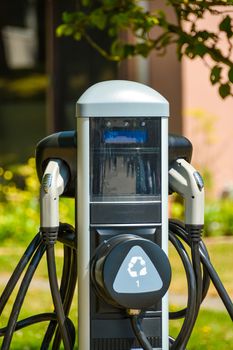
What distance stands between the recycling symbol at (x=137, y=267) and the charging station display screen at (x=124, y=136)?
1.59 ft

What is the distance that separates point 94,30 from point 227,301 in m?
7.90

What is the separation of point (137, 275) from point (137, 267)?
0.03 meters

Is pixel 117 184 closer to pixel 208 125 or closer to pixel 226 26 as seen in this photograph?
pixel 226 26

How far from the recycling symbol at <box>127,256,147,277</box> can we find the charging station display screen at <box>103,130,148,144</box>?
1.59 feet

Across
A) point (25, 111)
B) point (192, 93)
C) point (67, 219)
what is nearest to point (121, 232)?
point (67, 219)

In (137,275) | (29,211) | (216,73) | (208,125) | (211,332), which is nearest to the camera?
(137,275)

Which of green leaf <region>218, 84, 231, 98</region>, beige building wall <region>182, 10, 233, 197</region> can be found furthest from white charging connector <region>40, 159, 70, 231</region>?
beige building wall <region>182, 10, 233, 197</region>

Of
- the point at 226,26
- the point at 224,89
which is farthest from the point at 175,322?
the point at 226,26

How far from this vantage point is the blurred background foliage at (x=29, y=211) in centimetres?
945

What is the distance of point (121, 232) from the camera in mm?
3648

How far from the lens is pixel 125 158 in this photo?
368 centimetres

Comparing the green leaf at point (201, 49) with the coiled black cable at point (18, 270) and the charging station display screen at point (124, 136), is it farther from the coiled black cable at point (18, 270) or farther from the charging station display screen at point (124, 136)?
the coiled black cable at point (18, 270)

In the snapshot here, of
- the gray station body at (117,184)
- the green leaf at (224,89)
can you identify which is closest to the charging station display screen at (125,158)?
the gray station body at (117,184)

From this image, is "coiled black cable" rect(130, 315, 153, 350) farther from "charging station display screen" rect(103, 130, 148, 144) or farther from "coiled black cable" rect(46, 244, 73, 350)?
"charging station display screen" rect(103, 130, 148, 144)
